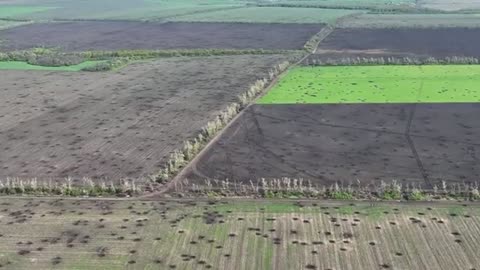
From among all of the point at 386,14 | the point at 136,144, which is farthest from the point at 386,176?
the point at 386,14

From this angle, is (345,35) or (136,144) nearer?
(136,144)

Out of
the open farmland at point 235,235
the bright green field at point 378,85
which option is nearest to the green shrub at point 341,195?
the open farmland at point 235,235

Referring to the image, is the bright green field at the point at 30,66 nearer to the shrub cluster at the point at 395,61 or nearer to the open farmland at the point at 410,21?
the shrub cluster at the point at 395,61

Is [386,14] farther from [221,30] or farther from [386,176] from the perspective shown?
[386,176]

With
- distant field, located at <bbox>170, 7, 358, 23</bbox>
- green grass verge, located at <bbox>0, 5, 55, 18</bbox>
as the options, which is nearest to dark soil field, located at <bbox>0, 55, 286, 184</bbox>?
distant field, located at <bbox>170, 7, 358, 23</bbox>

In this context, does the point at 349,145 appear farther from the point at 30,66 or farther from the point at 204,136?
the point at 30,66

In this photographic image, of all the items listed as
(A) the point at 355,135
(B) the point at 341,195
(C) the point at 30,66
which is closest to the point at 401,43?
(C) the point at 30,66

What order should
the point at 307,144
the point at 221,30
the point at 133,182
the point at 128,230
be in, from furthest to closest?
1. the point at 221,30
2. the point at 307,144
3. the point at 133,182
4. the point at 128,230
